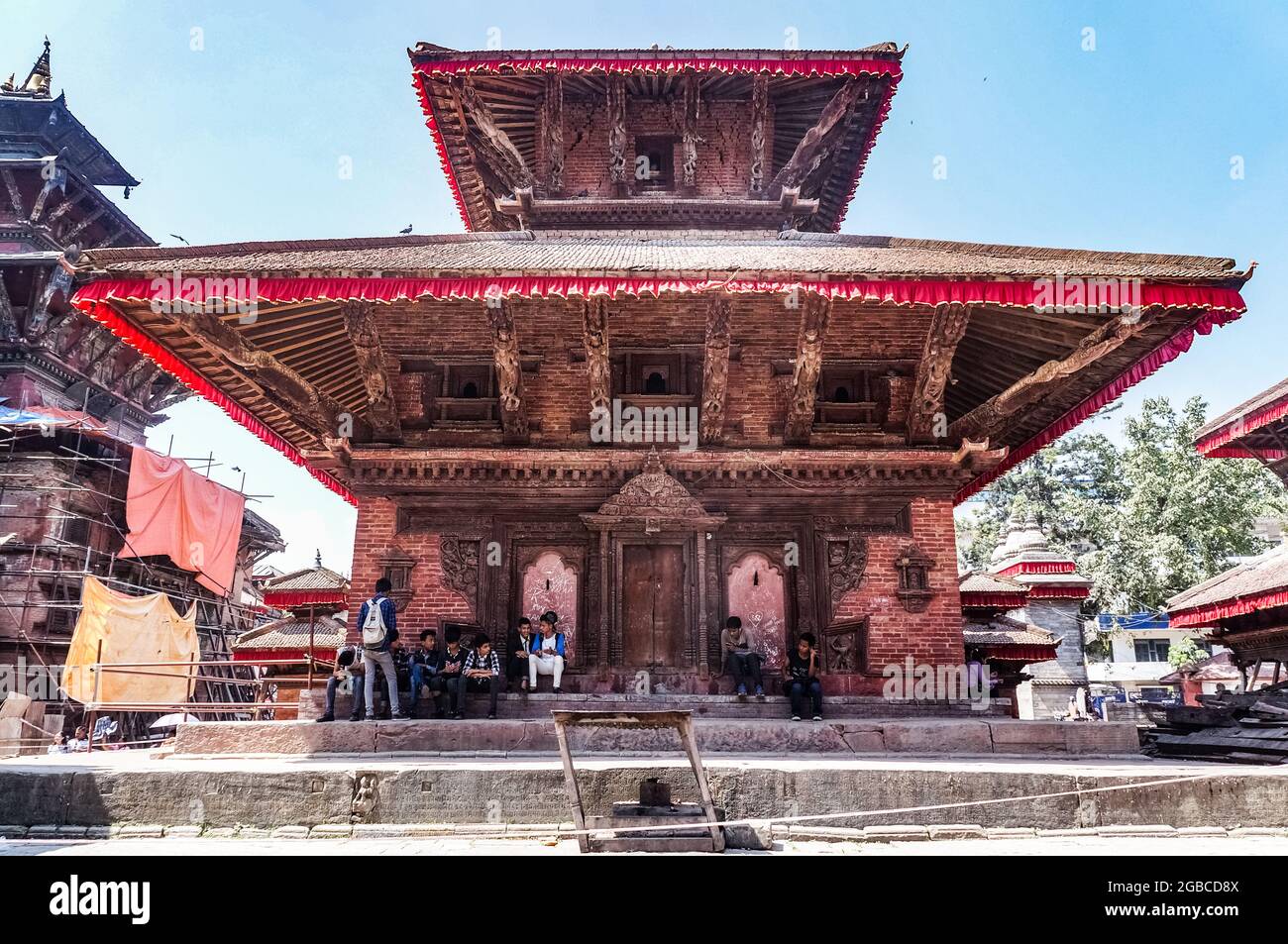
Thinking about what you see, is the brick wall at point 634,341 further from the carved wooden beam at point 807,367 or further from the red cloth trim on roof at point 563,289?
the red cloth trim on roof at point 563,289

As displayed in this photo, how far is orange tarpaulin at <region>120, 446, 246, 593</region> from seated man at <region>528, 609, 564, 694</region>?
13.8 m

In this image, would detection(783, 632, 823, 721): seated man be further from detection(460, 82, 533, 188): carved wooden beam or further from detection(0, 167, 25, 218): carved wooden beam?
detection(0, 167, 25, 218): carved wooden beam

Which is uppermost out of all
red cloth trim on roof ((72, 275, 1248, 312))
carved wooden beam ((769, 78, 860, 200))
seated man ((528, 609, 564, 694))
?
carved wooden beam ((769, 78, 860, 200))

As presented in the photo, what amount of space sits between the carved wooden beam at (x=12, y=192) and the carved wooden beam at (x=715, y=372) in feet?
66.5

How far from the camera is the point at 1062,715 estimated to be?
2588cm

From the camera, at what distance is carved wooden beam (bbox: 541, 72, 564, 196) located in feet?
45.1

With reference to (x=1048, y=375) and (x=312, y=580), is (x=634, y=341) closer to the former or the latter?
(x=1048, y=375)

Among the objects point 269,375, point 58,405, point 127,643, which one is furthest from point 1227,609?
point 58,405

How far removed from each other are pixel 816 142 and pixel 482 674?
33.3ft

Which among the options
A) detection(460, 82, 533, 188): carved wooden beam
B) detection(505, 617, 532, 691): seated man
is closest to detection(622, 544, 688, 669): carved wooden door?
detection(505, 617, 532, 691): seated man

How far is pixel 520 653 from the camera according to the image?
34.0 feet

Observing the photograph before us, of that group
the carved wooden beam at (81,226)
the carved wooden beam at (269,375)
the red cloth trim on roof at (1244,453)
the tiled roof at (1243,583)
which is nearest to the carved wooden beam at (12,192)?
the carved wooden beam at (81,226)
